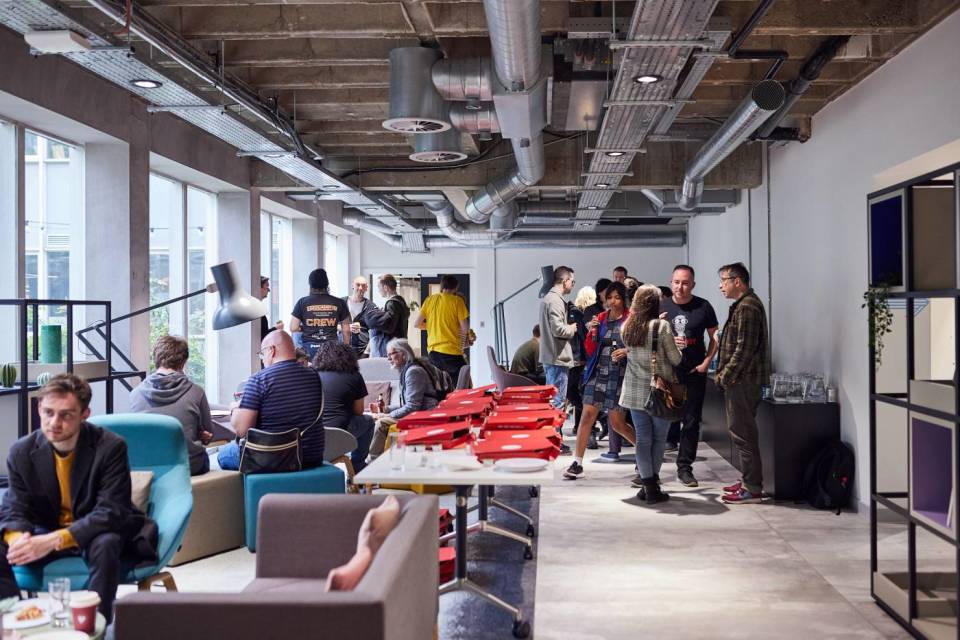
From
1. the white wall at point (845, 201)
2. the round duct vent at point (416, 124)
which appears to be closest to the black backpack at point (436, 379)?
the round duct vent at point (416, 124)

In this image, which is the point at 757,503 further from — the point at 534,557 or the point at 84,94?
the point at 84,94

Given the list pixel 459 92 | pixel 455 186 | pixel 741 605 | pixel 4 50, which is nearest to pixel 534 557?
pixel 741 605

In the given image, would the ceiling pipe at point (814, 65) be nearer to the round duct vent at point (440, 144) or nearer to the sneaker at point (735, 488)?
the round duct vent at point (440, 144)

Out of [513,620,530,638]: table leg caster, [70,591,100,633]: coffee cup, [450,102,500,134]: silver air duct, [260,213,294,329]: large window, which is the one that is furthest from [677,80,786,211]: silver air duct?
[260,213,294,329]: large window

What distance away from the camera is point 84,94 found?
6633mm

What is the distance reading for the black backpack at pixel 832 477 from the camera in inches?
260

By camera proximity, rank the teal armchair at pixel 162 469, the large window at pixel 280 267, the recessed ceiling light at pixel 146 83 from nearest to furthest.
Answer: the teal armchair at pixel 162 469 → the recessed ceiling light at pixel 146 83 → the large window at pixel 280 267

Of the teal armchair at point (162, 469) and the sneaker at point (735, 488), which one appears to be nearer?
the teal armchair at point (162, 469)

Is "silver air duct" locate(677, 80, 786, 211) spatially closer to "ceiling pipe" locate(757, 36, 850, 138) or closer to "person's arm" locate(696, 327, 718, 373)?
"ceiling pipe" locate(757, 36, 850, 138)

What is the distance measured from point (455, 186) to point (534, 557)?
5995mm

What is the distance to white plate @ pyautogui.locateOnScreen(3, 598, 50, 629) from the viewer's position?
2.70 m

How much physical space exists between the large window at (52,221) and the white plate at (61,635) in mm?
4605

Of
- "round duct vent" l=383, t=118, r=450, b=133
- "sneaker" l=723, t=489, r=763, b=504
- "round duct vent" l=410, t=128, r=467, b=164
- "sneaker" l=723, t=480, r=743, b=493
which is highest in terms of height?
"round duct vent" l=410, t=128, r=467, b=164

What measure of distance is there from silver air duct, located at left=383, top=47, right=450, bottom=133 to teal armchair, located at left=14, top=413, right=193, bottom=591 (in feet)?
8.05
